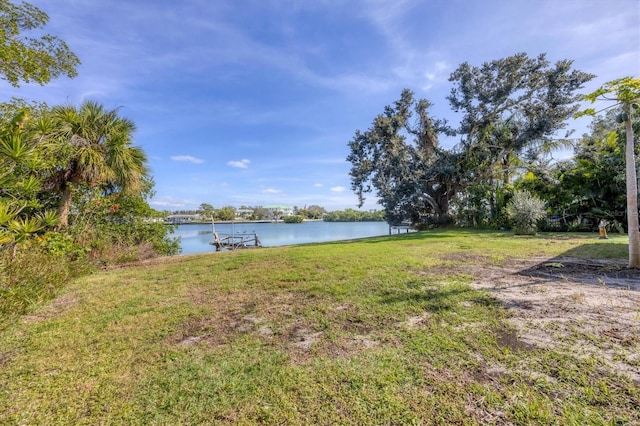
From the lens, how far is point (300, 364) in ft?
6.77

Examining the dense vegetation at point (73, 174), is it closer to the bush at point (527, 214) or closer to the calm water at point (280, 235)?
the calm water at point (280, 235)

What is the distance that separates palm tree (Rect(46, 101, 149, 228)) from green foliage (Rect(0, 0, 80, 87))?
35.6 inches

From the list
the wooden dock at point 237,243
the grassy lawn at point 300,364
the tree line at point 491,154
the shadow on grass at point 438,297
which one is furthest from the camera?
the wooden dock at point 237,243

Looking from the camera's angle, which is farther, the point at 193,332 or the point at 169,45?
the point at 169,45

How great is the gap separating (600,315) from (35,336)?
5.72 m

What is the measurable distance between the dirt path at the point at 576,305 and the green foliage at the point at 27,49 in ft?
33.7

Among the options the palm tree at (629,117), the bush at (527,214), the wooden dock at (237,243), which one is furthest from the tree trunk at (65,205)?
the bush at (527,214)

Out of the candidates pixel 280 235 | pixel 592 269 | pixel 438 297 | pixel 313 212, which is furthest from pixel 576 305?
pixel 313 212

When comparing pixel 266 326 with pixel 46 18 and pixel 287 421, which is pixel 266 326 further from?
pixel 46 18

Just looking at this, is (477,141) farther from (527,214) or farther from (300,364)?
(300,364)

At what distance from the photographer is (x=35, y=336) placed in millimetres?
2742

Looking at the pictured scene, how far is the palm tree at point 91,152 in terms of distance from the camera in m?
6.68

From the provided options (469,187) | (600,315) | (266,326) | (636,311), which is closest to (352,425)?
(266,326)

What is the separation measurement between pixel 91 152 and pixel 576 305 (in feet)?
32.8
